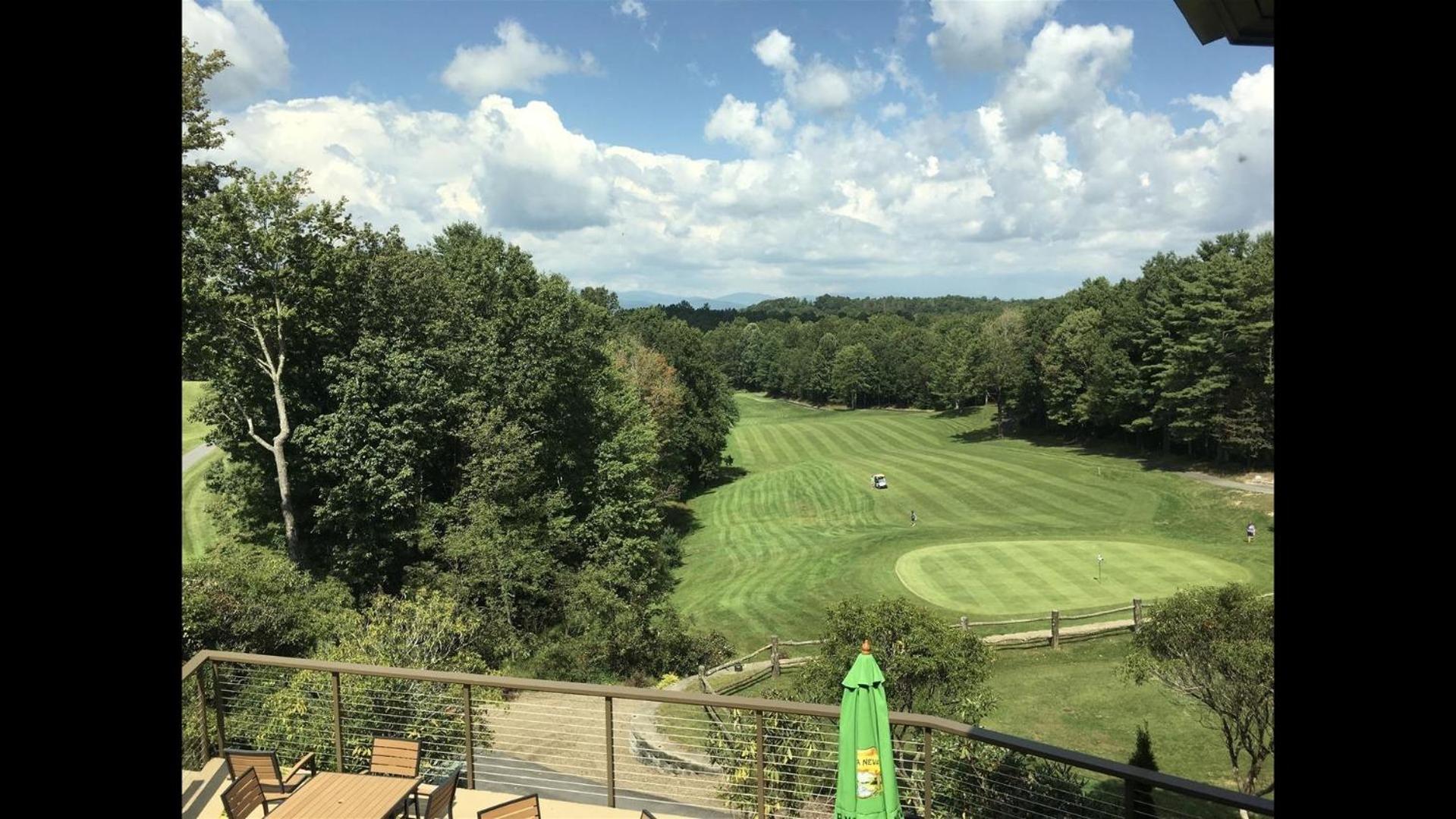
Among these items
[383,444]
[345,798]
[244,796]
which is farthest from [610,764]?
[383,444]

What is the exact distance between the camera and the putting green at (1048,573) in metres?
24.3

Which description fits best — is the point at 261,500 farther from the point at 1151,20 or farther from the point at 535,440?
the point at 1151,20

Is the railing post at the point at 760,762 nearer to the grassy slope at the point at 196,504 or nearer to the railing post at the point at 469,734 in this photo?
the railing post at the point at 469,734

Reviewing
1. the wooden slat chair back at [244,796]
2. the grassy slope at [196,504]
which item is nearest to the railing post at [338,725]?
the wooden slat chair back at [244,796]

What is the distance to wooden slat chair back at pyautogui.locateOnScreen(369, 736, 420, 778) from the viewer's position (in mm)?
5801

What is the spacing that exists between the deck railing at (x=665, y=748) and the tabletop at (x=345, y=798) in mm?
437

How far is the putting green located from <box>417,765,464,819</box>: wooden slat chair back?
20.7m

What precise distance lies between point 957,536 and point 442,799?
97.6 ft

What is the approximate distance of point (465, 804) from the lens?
558cm

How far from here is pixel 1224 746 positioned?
15.2 meters

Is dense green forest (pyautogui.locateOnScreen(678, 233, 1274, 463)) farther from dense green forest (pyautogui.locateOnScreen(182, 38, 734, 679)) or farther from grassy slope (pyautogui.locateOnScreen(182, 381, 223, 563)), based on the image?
grassy slope (pyautogui.locateOnScreen(182, 381, 223, 563))

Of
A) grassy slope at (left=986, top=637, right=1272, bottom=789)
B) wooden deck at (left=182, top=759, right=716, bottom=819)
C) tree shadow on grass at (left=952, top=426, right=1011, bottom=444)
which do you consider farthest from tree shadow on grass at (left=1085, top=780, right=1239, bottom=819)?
tree shadow on grass at (left=952, top=426, right=1011, bottom=444)
